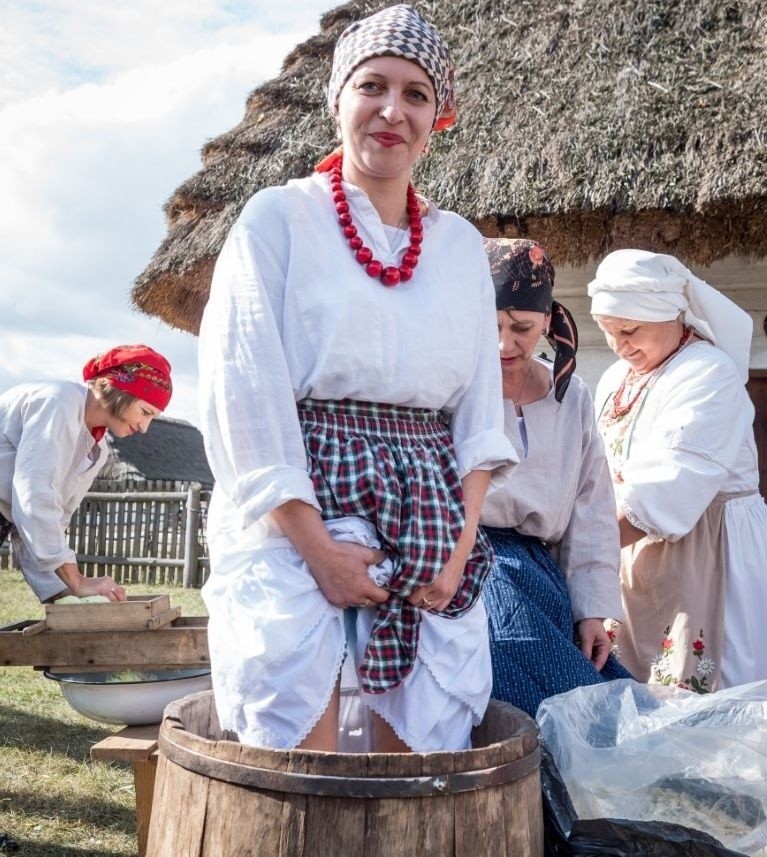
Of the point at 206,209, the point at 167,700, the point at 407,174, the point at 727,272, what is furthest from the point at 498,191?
the point at 407,174

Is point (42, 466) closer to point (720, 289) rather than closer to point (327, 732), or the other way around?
point (327, 732)

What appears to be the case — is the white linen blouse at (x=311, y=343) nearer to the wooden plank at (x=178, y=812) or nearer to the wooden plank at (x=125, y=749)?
the wooden plank at (x=178, y=812)

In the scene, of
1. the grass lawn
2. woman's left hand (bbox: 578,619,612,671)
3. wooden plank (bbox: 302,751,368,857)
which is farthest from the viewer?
the grass lawn

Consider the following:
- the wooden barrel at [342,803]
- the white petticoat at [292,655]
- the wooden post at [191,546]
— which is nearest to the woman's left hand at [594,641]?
the white petticoat at [292,655]

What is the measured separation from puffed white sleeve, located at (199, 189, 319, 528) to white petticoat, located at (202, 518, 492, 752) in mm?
90

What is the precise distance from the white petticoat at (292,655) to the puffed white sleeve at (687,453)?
119cm

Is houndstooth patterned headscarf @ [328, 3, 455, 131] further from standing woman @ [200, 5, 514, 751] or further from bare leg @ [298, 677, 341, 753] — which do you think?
bare leg @ [298, 677, 341, 753]

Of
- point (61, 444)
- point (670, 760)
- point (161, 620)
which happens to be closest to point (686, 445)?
point (670, 760)

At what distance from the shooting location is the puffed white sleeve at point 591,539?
2.20m

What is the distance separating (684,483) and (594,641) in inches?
22.8

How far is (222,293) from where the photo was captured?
145 centimetres

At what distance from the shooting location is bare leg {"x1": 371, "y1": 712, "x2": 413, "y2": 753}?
4.78 ft

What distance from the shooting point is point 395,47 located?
4.96ft

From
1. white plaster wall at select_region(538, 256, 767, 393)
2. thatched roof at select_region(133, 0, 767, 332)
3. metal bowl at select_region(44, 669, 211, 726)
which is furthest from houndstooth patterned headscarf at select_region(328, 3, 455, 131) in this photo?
white plaster wall at select_region(538, 256, 767, 393)
